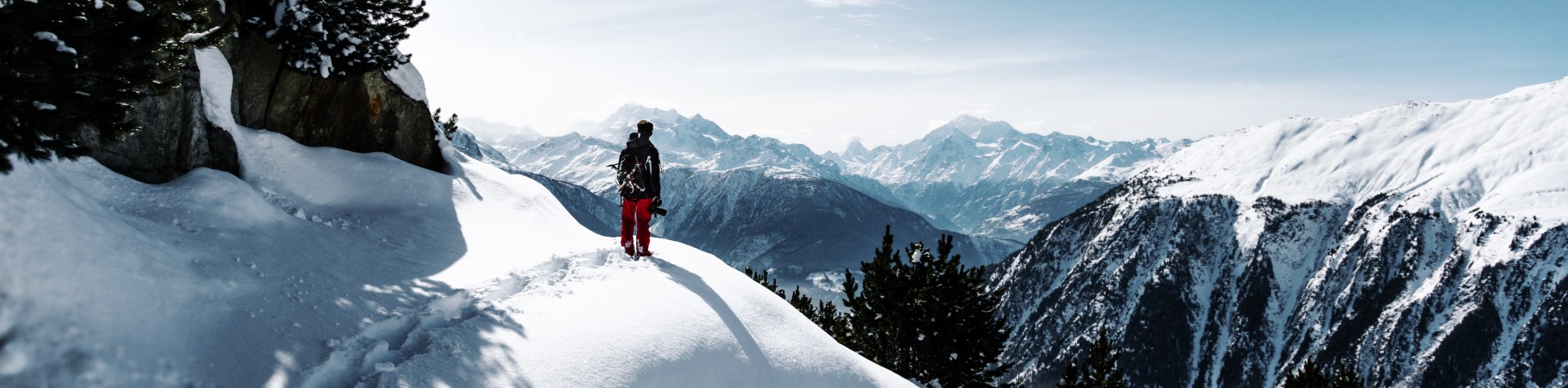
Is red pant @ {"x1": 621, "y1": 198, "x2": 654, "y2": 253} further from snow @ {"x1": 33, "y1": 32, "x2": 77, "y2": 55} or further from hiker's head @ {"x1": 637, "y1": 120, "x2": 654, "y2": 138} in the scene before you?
snow @ {"x1": 33, "y1": 32, "x2": 77, "y2": 55}

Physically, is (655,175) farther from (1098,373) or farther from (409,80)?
(1098,373)

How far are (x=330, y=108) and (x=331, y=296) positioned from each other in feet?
36.5

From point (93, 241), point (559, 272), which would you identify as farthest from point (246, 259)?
point (559, 272)

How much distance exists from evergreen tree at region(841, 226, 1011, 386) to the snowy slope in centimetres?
1072

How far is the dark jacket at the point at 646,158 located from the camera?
45.6 ft

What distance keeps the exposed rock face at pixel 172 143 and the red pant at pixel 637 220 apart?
726 cm

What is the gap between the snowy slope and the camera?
619cm

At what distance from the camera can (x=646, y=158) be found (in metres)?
13.9

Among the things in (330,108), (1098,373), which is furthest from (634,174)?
(1098,373)

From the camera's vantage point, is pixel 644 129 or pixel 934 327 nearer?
pixel 644 129

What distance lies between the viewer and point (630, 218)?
1418 centimetres

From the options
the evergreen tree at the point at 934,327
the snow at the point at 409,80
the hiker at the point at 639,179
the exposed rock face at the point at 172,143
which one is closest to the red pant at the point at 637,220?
the hiker at the point at 639,179

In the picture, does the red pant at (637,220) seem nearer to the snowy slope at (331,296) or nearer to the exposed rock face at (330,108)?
the snowy slope at (331,296)

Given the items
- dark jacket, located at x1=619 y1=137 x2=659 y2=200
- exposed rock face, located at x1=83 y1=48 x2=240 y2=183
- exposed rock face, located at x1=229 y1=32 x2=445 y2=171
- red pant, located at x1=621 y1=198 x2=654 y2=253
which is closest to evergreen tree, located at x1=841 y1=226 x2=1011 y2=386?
red pant, located at x1=621 y1=198 x2=654 y2=253
